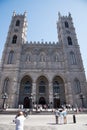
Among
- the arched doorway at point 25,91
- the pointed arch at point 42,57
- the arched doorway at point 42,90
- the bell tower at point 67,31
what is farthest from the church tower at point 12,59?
the bell tower at point 67,31

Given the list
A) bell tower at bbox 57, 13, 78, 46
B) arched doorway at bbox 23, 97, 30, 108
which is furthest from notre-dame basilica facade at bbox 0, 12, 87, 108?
bell tower at bbox 57, 13, 78, 46

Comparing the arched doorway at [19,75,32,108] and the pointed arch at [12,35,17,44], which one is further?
the pointed arch at [12,35,17,44]

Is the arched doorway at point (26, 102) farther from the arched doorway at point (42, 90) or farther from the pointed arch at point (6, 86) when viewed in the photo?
the pointed arch at point (6, 86)

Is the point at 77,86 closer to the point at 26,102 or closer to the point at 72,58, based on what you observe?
the point at 72,58

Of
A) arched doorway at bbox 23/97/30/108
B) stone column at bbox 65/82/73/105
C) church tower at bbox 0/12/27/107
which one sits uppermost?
church tower at bbox 0/12/27/107

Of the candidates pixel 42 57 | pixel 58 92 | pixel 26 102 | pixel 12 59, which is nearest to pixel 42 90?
pixel 58 92

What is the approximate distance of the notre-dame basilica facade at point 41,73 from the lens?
2508 centimetres

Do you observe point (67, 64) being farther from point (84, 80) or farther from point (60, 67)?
point (84, 80)

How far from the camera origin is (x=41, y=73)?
2741cm

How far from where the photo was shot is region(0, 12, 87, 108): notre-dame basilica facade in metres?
25.1

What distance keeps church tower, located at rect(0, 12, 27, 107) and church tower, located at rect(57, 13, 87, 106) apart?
11.8 metres

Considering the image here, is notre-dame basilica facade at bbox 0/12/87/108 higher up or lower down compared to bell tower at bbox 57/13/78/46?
lower down

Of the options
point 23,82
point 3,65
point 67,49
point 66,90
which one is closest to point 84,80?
point 66,90

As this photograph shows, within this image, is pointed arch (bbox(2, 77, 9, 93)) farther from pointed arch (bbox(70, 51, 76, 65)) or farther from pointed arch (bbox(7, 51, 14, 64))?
pointed arch (bbox(70, 51, 76, 65))
